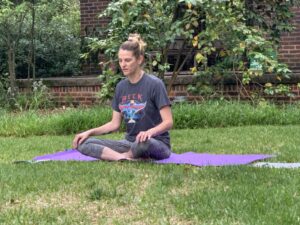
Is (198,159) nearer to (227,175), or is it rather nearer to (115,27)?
(227,175)

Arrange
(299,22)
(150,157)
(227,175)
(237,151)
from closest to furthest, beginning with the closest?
(227,175), (150,157), (237,151), (299,22)

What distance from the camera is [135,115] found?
205 inches

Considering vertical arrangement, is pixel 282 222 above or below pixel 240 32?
below

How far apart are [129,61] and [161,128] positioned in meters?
0.66

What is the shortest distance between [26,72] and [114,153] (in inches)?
264

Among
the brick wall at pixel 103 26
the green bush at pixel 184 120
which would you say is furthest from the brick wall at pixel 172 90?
the brick wall at pixel 103 26

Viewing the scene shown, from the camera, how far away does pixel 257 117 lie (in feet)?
25.3

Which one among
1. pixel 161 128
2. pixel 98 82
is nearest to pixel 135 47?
pixel 161 128

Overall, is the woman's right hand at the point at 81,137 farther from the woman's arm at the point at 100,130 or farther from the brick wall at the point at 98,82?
the brick wall at the point at 98,82

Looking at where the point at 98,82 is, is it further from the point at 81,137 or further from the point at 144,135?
the point at 144,135

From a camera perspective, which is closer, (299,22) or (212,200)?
(212,200)

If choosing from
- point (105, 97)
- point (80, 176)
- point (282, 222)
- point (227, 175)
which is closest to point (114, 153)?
point (80, 176)

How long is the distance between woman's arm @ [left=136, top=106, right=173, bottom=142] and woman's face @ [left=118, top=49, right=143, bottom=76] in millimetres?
447

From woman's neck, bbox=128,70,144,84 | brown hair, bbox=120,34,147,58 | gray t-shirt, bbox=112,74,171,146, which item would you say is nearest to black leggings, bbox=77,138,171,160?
gray t-shirt, bbox=112,74,171,146
